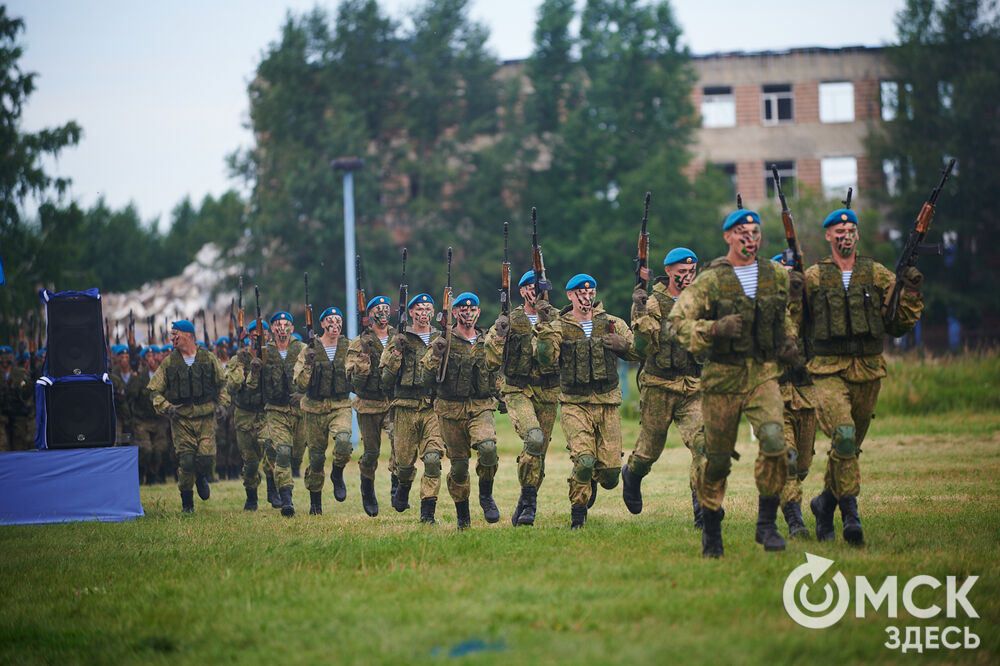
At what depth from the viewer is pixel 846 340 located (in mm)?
9266

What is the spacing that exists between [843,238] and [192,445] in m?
9.33

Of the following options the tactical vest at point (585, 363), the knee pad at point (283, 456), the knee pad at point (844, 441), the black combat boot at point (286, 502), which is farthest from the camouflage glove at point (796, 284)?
Answer: the knee pad at point (283, 456)

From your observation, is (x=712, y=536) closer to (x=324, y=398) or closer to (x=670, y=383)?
(x=670, y=383)

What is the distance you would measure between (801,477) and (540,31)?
108 feet

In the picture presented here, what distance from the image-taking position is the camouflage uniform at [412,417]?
39.8 ft

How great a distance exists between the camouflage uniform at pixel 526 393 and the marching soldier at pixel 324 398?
117 inches

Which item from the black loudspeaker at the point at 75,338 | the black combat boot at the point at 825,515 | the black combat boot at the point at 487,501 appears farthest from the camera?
the black loudspeaker at the point at 75,338

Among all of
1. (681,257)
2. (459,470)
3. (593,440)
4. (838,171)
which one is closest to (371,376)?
(459,470)

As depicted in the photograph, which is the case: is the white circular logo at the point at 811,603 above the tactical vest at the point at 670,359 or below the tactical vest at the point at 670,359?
below

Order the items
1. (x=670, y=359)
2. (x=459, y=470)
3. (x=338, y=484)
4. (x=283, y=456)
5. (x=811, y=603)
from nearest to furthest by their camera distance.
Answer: (x=811, y=603)
(x=670, y=359)
(x=459, y=470)
(x=283, y=456)
(x=338, y=484)

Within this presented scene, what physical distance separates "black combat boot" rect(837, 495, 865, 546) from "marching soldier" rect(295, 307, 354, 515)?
6761 millimetres

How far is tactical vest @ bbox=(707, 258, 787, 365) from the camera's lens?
28.0ft

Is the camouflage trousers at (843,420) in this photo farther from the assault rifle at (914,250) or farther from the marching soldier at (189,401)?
the marching soldier at (189,401)

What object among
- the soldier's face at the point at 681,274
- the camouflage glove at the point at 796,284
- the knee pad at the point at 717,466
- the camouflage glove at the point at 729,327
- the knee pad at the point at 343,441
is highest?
the soldier's face at the point at 681,274
